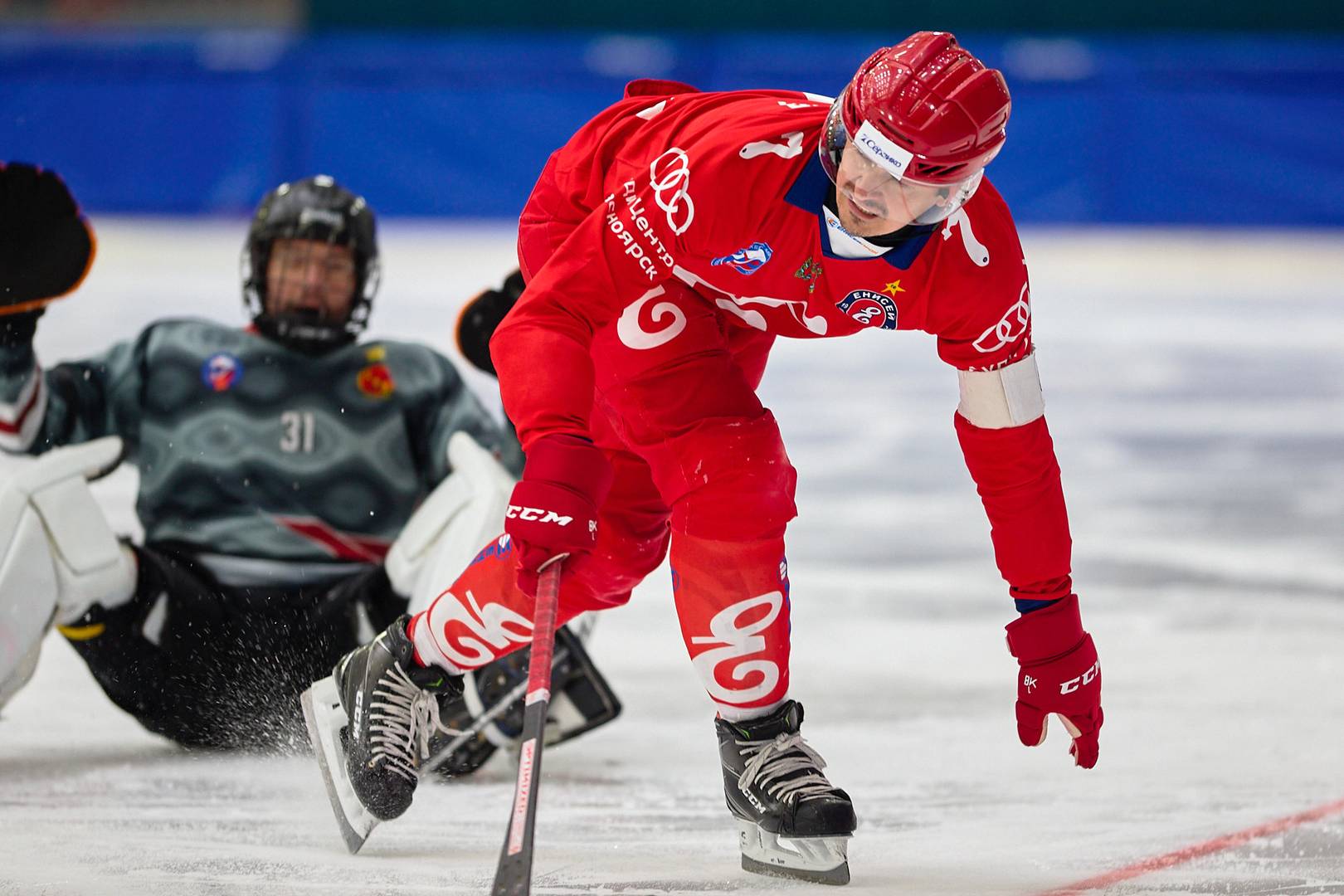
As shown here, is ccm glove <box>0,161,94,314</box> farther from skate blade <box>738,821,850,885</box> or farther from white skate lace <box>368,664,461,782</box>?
skate blade <box>738,821,850,885</box>

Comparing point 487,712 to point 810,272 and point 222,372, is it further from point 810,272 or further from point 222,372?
point 810,272

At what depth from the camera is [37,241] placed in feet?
11.8

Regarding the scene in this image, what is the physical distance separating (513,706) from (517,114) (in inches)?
347

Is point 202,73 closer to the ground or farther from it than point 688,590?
closer to the ground

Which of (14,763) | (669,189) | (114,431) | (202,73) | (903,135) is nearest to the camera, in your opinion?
(903,135)

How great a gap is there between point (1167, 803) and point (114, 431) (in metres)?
2.19

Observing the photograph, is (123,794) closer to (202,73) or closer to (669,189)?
(669,189)

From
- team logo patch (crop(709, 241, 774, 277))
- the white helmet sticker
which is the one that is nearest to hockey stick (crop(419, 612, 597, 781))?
team logo patch (crop(709, 241, 774, 277))

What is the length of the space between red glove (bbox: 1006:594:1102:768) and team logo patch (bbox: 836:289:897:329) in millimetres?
507

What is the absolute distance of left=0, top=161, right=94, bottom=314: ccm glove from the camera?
11.6 ft

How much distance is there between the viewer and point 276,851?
280cm

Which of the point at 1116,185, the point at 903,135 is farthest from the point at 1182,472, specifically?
the point at 1116,185

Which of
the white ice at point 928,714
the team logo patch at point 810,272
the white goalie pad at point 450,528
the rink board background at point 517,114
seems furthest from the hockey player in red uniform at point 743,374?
the rink board background at point 517,114

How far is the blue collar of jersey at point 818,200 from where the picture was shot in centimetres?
253
